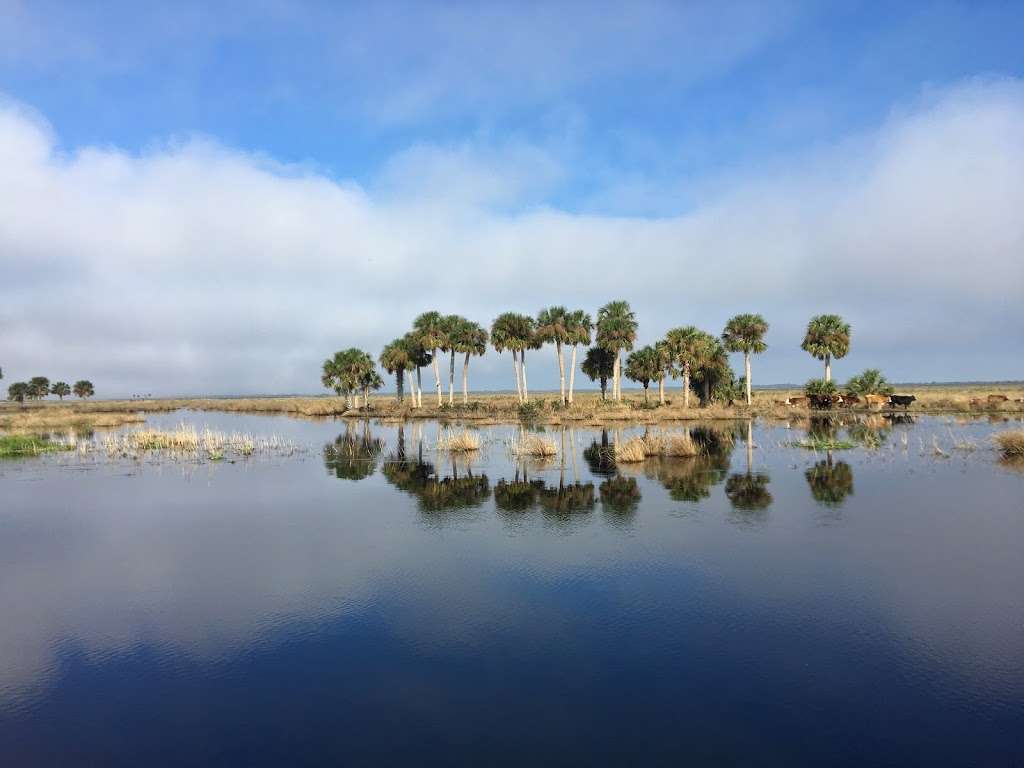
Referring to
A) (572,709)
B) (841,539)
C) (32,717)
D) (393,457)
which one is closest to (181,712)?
(32,717)

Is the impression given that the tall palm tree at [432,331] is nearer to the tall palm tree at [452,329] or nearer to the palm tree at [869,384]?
the tall palm tree at [452,329]

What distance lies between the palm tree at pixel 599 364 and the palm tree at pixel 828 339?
23.0 metres

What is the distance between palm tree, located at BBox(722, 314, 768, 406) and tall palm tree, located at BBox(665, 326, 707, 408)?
12.6 ft

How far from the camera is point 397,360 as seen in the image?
7694 cm

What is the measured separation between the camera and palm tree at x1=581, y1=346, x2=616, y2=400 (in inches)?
3049

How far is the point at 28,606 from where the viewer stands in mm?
11094

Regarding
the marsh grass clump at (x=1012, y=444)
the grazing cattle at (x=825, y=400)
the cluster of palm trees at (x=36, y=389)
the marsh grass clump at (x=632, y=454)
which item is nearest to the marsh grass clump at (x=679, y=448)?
the marsh grass clump at (x=632, y=454)

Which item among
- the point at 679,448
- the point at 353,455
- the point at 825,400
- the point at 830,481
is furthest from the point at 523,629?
the point at 825,400

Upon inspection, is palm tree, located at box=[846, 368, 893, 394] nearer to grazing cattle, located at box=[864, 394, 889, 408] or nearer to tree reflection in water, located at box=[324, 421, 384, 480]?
grazing cattle, located at box=[864, 394, 889, 408]

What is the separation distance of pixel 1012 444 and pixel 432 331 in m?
57.1

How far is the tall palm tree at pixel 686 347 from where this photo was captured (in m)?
61.7

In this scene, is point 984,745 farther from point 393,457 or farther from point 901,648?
point 393,457

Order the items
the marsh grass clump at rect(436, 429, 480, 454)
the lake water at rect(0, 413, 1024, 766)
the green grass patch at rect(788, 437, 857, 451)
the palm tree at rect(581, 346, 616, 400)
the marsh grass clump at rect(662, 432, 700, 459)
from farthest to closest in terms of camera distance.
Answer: the palm tree at rect(581, 346, 616, 400)
the marsh grass clump at rect(436, 429, 480, 454)
the green grass patch at rect(788, 437, 857, 451)
the marsh grass clump at rect(662, 432, 700, 459)
the lake water at rect(0, 413, 1024, 766)

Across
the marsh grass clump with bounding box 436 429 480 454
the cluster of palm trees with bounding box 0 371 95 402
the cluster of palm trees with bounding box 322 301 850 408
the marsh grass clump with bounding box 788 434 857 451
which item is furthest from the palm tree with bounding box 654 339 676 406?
the cluster of palm trees with bounding box 0 371 95 402
